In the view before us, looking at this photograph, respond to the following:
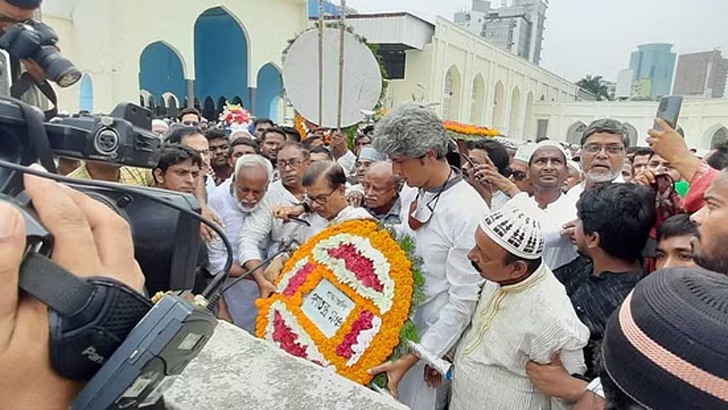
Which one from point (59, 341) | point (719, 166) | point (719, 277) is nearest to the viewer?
point (59, 341)

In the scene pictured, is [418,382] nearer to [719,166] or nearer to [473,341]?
[473,341]

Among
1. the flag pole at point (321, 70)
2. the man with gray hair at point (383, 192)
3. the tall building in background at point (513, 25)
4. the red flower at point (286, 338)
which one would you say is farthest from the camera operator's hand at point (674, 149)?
the tall building in background at point (513, 25)

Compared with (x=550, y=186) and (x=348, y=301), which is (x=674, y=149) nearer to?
(x=550, y=186)

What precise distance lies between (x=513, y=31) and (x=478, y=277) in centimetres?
5965

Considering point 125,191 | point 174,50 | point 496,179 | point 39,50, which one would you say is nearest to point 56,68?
point 39,50

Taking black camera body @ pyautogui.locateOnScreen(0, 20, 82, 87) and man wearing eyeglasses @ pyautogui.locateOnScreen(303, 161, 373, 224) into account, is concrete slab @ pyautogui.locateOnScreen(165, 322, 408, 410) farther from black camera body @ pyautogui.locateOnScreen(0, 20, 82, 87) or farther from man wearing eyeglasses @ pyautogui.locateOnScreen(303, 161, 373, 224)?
man wearing eyeglasses @ pyautogui.locateOnScreen(303, 161, 373, 224)

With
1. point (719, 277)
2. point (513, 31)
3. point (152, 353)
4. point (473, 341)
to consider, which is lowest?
point (473, 341)

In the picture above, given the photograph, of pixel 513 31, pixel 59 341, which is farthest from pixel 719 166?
pixel 513 31

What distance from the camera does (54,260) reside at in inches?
26.5

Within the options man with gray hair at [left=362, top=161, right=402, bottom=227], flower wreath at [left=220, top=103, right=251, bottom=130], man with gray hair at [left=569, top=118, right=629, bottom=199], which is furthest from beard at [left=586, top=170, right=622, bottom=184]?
flower wreath at [left=220, top=103, right=251, bottom=130]

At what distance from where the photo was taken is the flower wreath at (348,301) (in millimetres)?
2084

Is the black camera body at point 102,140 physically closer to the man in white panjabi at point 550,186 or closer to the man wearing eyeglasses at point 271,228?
the man wearing eyeglasses at point 271,228

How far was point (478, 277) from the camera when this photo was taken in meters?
2.06

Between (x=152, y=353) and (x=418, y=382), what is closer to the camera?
(x=152, y=353)
